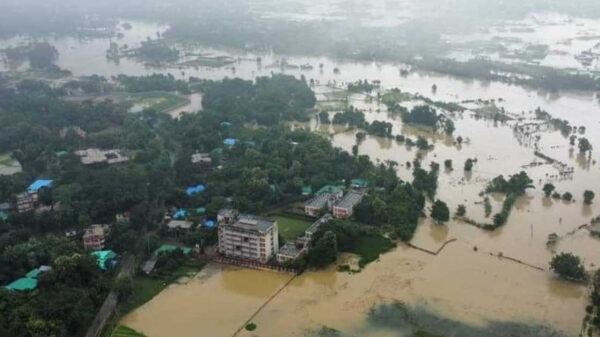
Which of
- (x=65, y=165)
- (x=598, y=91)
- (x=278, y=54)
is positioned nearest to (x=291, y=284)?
(x=65, y=165)

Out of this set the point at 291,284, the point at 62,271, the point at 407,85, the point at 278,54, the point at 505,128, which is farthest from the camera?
the point at 278,54

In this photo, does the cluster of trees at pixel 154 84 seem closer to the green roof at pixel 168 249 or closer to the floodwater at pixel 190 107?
the floodwater at pixel 190 107

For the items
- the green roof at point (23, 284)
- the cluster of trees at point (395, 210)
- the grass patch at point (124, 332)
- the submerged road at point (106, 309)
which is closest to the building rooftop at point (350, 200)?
the cluster of trees at point (395, 210)

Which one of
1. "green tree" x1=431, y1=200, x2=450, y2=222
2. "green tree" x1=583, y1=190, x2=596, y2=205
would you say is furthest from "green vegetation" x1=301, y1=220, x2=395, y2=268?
"green tree" x1=583, y1=190, x2=596, y2=205

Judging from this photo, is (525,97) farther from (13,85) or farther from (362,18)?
A: (362,18)

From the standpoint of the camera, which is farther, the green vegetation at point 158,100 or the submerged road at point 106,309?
the green vegetation at point 158,100

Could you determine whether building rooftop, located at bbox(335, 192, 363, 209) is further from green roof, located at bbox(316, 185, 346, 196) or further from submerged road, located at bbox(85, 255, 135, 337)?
submerged road, located at bbox(85, 255, 135, 337)
